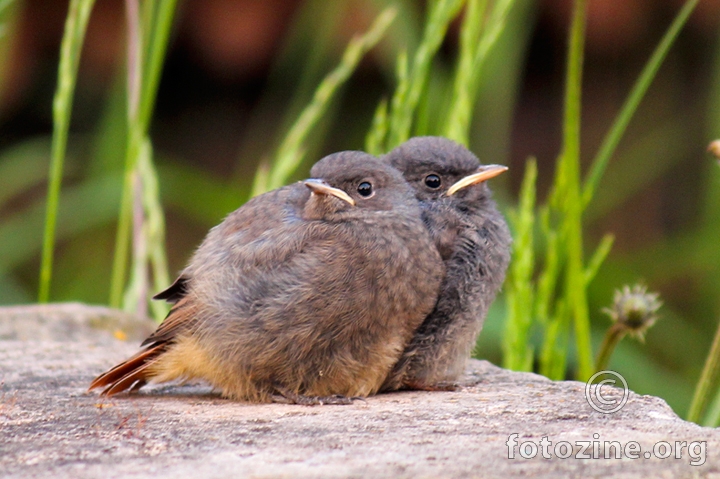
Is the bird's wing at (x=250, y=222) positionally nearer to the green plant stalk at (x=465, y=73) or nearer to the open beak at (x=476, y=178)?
the open beak at (x=476, y=178)

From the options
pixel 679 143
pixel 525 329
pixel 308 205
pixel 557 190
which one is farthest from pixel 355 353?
pixel 679 143

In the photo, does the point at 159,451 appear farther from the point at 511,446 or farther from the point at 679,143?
the point at 679,143

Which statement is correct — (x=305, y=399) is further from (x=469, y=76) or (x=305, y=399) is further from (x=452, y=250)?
(x=469, y=76)

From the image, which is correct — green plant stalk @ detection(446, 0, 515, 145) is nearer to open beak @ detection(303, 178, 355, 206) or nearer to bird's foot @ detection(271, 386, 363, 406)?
open beak @ detection(303, 178, 355, 206)

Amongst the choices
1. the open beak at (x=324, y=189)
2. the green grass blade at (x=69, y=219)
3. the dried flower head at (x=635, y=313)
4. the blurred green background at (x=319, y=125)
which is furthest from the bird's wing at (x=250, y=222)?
the blurred green background at (x=319, y=125)

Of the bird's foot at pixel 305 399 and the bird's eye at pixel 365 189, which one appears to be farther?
the bird's eye at pixel 365 189

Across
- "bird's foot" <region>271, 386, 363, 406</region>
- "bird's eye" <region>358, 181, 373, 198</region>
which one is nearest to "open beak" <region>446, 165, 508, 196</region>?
"bird's eye" <region>358, 181, 373, 198</region>
